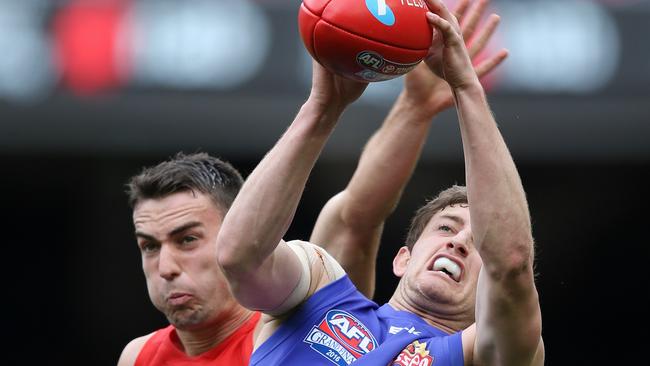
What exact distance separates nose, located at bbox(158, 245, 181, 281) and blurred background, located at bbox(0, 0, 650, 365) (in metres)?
3.20

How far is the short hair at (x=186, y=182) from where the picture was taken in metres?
4.79

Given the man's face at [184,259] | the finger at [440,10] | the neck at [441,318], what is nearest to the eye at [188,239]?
the man's face at [184,259]

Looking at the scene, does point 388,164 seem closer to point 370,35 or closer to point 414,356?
point 414,356

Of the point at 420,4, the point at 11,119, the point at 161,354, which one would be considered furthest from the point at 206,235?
the point at 11,119

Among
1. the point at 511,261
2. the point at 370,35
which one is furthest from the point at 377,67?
the point at 511,261

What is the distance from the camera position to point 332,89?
3801mm

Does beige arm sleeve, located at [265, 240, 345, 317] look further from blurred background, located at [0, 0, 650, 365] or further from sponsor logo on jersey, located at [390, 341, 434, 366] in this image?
blurred background, located at [0, 0, 650, 365]

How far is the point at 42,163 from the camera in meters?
11.1

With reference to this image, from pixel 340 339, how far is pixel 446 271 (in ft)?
1.49

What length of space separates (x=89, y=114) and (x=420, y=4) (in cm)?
563

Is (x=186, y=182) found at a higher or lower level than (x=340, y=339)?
higher

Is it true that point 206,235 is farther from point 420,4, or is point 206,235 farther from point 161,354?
point 420,4

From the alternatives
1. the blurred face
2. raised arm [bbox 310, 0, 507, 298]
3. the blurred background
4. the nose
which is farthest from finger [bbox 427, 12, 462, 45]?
the blurred background

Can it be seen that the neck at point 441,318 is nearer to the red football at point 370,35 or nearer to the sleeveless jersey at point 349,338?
the sleeveless jersey at point 349,338
